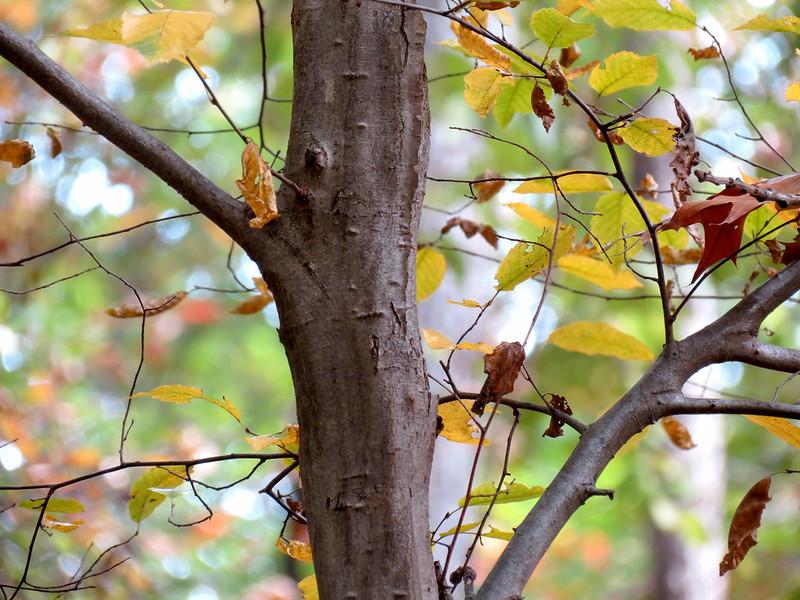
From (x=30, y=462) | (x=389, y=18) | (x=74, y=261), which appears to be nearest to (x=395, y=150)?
(x=389, y=18)

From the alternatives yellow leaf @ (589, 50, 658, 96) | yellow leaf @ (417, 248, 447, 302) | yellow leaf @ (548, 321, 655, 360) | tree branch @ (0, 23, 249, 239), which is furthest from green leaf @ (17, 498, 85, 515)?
yellow leaf @ (589, 50, 658, 96)

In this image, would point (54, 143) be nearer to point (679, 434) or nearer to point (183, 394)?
point (183, 394)

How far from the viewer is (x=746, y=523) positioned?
0.70 m

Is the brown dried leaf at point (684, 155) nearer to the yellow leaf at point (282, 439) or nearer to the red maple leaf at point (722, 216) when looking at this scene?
the red maple leaf at point (722, 216)

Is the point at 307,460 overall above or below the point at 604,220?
below

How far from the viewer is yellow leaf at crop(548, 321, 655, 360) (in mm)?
922

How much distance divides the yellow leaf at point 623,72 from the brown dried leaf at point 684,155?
16cm

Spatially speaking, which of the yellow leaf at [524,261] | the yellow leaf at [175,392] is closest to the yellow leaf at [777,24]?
the yellow leaf at [524,261]

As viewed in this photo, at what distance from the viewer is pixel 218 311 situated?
527cm

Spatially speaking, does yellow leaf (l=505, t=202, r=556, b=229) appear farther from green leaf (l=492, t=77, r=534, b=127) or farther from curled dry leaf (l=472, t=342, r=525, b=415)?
curled dry leaf (l=472, t=342, r=525, b=415)

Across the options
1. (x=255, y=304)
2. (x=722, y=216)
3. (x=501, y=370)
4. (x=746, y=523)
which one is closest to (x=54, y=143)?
(x=255, y=304)

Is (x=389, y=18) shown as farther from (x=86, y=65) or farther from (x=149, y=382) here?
(x=149, y=382)

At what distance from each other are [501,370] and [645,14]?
0.45 metres

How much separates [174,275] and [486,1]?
18.3 ft
